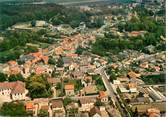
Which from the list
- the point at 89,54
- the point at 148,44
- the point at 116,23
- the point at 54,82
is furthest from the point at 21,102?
the point at 116,23

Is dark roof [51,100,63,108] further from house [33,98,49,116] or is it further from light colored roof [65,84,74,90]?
light colored roof [65,84,74,90]

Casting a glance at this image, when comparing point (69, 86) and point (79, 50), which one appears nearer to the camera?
point (69, 86)

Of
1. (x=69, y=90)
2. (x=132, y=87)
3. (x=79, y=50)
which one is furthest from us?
(x=79, y=50)

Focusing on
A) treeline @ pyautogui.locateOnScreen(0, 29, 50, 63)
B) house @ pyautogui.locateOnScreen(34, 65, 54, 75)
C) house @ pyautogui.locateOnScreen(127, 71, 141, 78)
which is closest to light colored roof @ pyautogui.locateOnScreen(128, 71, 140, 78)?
house @ pyautogui.locateOnScreen(127, 71, 141, 78)

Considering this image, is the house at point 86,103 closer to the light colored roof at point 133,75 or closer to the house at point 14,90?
the house at point 14,90

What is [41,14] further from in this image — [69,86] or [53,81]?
[69,86]

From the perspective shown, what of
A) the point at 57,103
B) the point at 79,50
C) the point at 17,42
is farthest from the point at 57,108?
the point at 17,42

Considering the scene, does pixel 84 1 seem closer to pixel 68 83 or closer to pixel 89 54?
pixel 89 54
